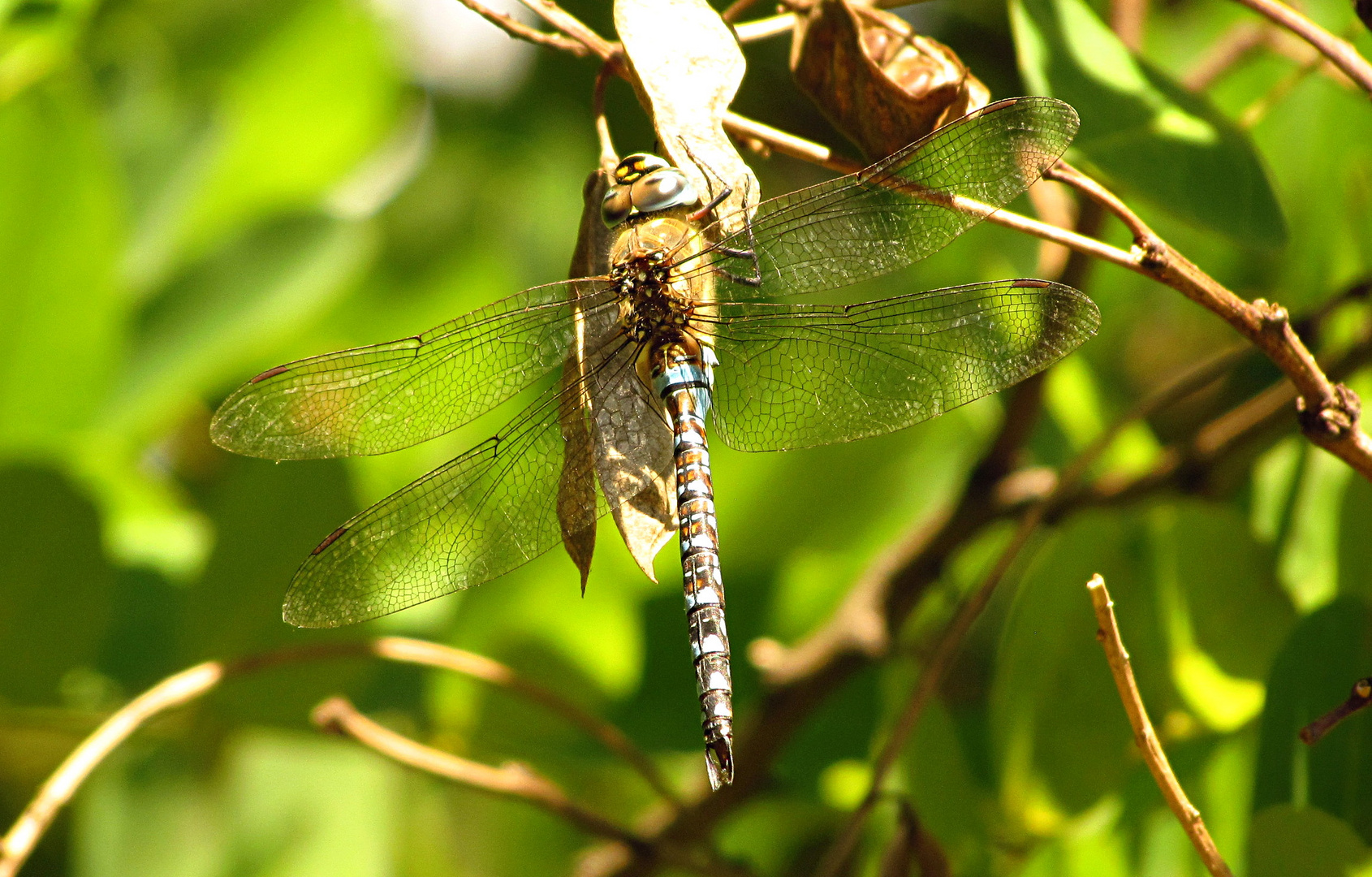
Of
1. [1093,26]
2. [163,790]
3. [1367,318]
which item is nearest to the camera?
[1093,26]

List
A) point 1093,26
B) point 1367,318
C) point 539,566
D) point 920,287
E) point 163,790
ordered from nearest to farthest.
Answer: point 1093,26 < point 1367,318 < point 539,566 < point 920,287 < point 163,790

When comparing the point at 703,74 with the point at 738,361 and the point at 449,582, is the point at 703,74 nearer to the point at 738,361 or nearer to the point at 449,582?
the point at 738,361

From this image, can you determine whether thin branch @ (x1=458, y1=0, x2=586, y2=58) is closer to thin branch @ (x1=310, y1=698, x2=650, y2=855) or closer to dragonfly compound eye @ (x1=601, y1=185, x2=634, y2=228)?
dragonfly compound eye @ (x1=601, y1=185, x2=634, y2=228)

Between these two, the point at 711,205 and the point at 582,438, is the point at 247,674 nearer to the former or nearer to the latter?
the point at 582,438

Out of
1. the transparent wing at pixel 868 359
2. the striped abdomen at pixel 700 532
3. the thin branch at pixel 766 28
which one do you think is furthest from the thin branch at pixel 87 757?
the thin branch at pixel 766 28

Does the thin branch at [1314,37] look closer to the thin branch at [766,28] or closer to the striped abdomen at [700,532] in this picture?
the thin branch at [766,28]

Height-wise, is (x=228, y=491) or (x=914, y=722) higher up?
(x=228, y=491)

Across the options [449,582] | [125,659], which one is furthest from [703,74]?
[125,659]
